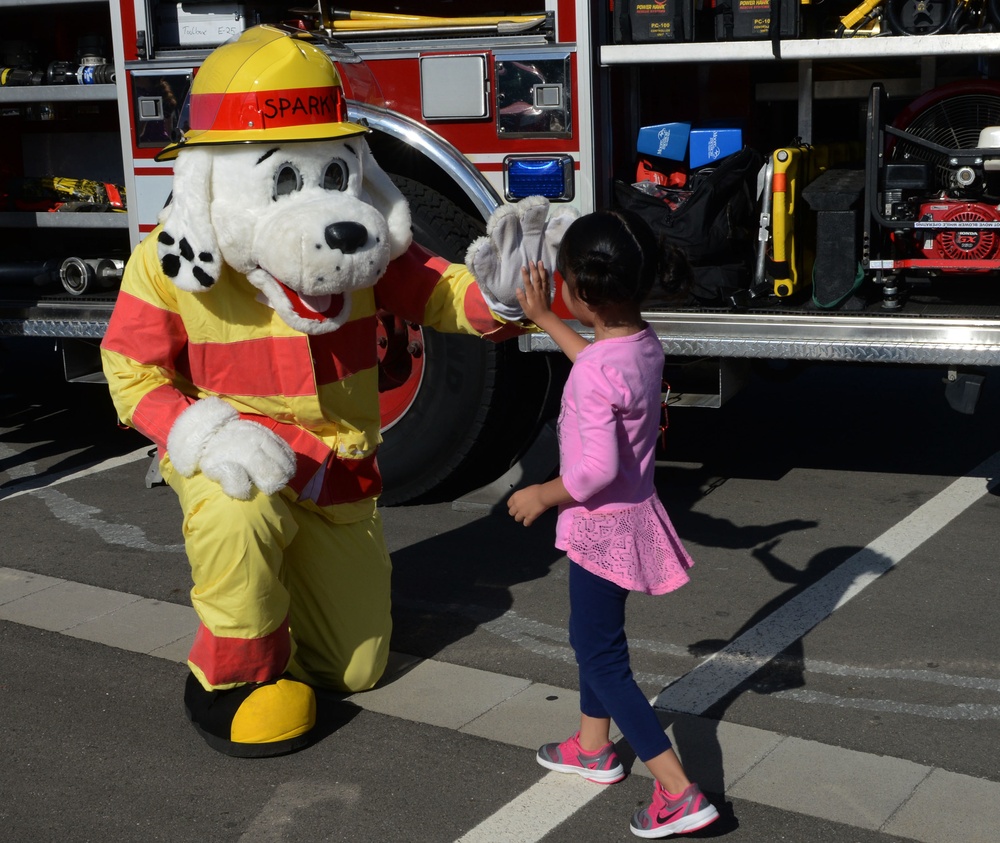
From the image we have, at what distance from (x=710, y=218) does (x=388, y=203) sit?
1708 millimetres

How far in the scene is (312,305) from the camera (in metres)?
3.37

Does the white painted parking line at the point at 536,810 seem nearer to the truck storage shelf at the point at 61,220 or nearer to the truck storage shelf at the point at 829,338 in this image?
the truck storage shelf at the point at 829,338

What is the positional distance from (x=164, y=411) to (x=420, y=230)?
1824mm

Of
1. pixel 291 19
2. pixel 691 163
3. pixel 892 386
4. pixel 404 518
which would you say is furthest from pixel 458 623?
pixel 892 386

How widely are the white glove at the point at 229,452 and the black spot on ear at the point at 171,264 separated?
33 cm

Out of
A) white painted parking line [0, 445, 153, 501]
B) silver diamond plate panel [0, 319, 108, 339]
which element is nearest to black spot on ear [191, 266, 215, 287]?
silver diamond plate panel [0, 319, 108, 339]

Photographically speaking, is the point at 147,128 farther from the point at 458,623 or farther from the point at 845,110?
the point at 845,110

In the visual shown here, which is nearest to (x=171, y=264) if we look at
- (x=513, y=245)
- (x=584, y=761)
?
(x=513, y=245)

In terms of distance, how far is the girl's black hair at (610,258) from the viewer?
280 cm

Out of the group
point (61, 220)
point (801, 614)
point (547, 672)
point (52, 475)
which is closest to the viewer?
point (547, 672)

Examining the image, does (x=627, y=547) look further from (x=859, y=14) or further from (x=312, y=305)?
(x=859, y=14)

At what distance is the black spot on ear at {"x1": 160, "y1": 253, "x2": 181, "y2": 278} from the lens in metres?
3.30

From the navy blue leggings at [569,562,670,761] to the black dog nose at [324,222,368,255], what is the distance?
0.92m

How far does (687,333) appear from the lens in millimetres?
4699
